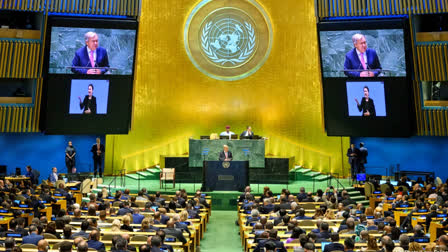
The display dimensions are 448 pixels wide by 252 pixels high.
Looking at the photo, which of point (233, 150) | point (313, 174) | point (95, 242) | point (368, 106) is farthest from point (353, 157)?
point (95, 242)

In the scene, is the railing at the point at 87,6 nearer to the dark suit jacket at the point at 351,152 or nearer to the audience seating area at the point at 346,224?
the audience seating area at the point at 346,224

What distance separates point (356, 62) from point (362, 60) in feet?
0.75

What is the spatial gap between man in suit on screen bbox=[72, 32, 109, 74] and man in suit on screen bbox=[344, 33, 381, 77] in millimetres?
8863

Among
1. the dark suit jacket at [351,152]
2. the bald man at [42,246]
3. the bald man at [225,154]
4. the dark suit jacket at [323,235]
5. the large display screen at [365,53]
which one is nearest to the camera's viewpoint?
the bald man at [42,246]

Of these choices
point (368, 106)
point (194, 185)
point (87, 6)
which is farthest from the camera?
point (87, 6)

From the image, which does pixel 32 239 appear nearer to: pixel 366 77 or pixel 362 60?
pixel 366 77

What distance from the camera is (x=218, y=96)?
73.4 feet

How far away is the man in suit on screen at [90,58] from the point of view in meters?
19.0

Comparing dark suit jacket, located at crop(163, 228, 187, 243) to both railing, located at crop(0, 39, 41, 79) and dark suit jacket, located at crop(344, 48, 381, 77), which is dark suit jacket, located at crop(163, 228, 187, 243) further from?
railing, located at crop(0, 39, 41, 79)

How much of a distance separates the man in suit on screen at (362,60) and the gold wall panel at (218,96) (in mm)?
2550

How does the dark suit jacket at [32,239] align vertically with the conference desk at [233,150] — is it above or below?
below

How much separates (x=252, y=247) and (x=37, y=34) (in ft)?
48.6

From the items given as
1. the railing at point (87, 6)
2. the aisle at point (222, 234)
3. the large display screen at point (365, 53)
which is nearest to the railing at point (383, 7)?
the large display screen at point (365, 53)

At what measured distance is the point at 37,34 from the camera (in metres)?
20.2
